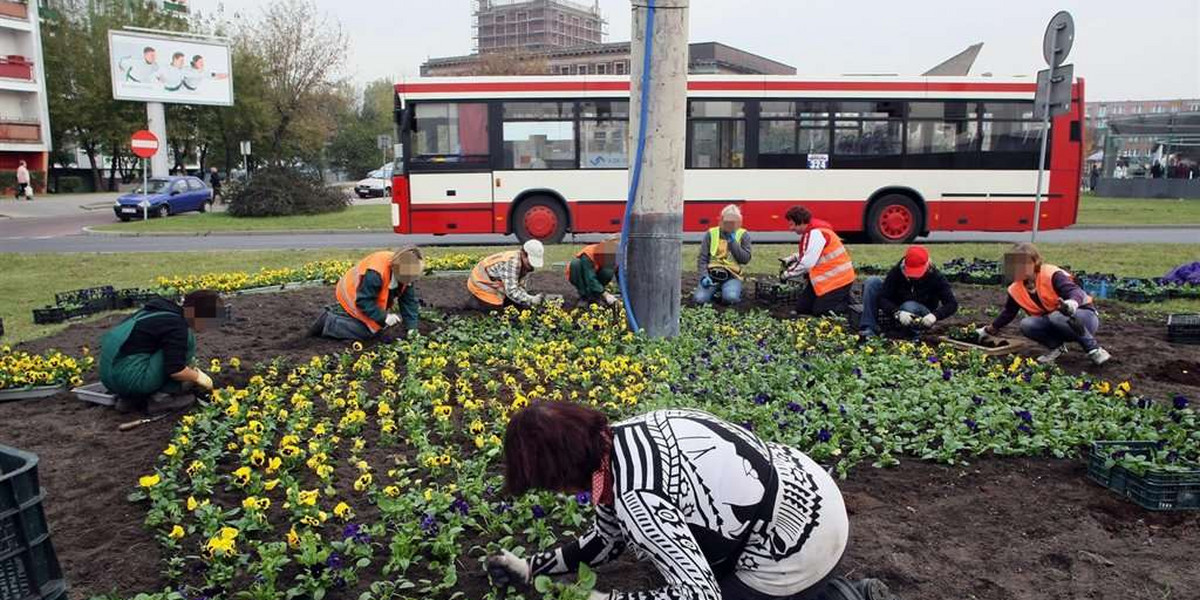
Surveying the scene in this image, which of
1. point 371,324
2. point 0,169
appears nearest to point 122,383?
point 371,324

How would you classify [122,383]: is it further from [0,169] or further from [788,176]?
[0,169]

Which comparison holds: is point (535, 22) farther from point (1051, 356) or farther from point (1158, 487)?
point (1158, 487)

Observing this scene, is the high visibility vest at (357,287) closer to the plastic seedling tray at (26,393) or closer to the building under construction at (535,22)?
the plastic seedling tray at (26,393)

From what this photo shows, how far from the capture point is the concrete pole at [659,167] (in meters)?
7.02

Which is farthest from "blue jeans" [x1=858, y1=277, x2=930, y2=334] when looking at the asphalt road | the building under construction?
the building under construction

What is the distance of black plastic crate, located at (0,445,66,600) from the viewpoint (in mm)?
2537

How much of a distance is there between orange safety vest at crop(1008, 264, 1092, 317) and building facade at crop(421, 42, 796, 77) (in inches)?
1855

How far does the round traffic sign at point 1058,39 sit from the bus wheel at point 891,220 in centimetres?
681

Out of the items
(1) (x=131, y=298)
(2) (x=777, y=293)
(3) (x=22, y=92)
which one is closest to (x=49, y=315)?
(1) (x=131, y=298)

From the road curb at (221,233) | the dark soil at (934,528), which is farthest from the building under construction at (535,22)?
the dark soil at (934,528)

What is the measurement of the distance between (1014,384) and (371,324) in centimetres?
515

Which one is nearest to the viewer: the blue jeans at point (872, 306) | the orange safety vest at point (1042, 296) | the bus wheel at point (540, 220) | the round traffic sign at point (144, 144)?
the orange safety vest at point (1042, 296)

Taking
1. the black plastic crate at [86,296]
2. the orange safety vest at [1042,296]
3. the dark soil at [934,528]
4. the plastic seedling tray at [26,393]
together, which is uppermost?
the orange safety vest at [1042,296]

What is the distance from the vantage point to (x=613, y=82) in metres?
16.6
